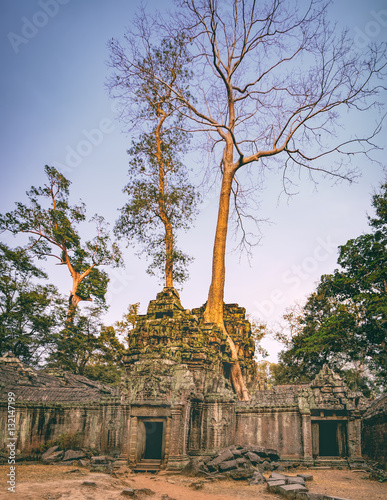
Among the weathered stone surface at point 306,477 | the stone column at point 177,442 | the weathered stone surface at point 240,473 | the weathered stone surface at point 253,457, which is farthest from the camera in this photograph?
the weathered stone surface at point 253,457

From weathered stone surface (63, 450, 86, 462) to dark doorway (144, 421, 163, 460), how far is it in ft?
8.37

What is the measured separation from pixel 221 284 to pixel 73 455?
11555mm

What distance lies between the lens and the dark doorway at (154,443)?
14.2 m

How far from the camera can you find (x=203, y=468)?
1119 centimetres

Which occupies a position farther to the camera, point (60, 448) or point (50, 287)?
point (50, 287)

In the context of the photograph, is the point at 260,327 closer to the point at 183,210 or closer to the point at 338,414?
the point at 183,210

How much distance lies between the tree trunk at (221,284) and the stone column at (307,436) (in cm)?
669

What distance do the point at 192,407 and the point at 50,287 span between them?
689 inches

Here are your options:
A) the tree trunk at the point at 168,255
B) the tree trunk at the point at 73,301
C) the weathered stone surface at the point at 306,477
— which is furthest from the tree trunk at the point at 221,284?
the tree trunk at the point at 73,301

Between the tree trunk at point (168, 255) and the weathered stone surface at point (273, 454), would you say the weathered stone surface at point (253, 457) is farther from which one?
the tree trunk at point (168, 255)

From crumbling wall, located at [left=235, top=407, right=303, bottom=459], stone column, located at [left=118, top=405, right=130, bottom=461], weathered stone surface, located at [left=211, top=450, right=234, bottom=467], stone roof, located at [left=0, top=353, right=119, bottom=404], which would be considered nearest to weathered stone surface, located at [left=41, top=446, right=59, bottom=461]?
stone roof, located at [left=0, top=353, right=119, bottom=404]

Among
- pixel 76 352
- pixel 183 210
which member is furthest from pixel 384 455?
pixel 76 352

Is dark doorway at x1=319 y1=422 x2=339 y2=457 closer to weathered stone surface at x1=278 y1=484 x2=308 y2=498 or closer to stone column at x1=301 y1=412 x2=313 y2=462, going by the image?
stone column at x1=301 y1=412 x2=313 y2=462

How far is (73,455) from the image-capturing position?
12586mm
